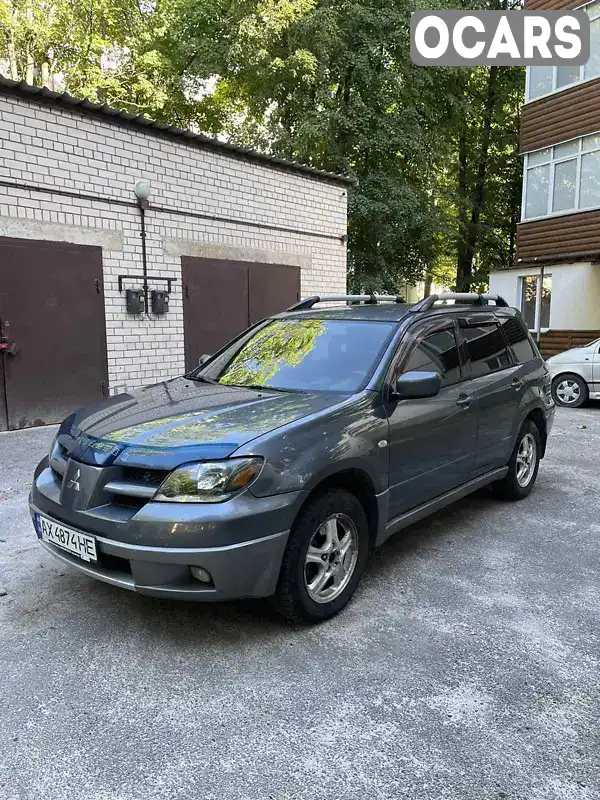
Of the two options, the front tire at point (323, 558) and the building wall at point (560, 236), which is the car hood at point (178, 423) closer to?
the front tire at point (323, 558)

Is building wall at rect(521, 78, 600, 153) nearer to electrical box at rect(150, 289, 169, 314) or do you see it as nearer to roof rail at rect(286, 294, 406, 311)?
electrical box at rect(150, 289, 169, 314)

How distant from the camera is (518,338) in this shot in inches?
206

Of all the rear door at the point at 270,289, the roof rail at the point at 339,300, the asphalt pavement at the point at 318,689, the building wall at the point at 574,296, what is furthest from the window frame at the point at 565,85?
the asphalt pavement at the point at 318,689

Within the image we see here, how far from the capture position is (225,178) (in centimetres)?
1001

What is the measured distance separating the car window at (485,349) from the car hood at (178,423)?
5.07ft

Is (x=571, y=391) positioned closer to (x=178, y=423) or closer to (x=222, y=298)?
(x=222, y=298)

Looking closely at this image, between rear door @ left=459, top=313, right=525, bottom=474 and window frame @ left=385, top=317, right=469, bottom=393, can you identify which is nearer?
window frame @ left=385, top=317, right=469, bottom=393

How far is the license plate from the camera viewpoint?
9.08 ft

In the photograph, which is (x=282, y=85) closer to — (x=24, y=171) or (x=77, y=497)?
(x=24, y=171)

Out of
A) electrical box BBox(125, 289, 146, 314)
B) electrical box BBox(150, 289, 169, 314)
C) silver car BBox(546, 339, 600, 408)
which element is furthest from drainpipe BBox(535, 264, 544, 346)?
electrical box BBox(125, 289, 146, 314)

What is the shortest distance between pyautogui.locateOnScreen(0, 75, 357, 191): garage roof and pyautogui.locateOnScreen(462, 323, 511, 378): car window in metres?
6.02

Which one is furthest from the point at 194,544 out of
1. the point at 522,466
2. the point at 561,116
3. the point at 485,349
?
the point at 561,116

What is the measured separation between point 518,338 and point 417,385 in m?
2.29

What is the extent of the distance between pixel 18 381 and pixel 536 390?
6084 mm
